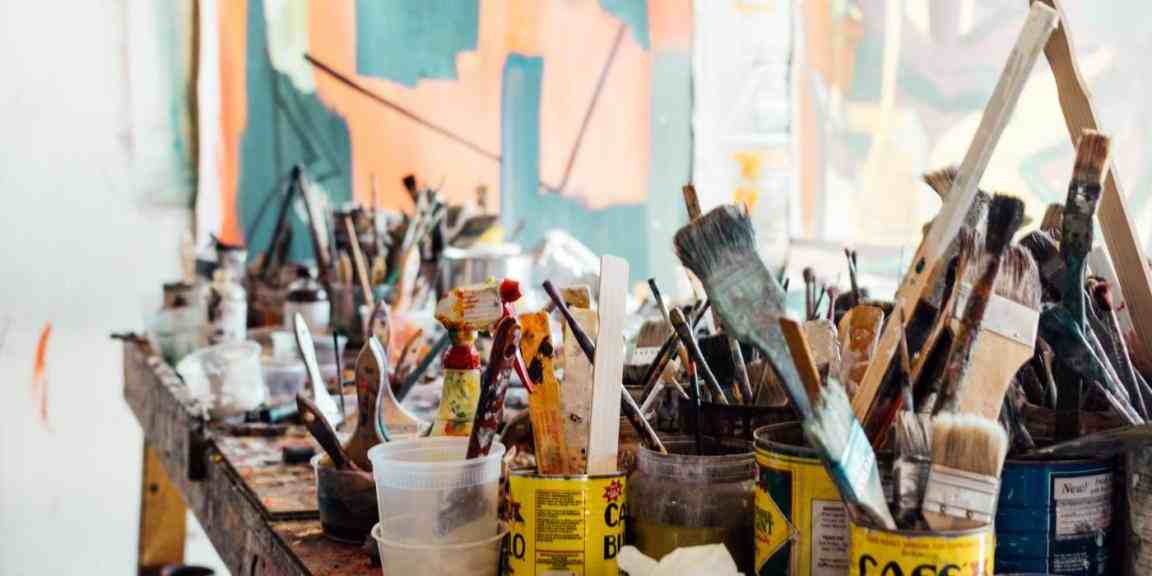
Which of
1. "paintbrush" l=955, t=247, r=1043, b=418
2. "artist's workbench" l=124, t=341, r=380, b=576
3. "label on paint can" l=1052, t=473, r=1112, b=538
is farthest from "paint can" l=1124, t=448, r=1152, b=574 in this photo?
"artist's workbench" l=124, t=341, r=380, b=576

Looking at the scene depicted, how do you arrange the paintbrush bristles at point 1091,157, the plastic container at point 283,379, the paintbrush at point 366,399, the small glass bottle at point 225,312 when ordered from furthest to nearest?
the small glass bottle at point 225,312, the plastic container at point 283,379, the paintbrush at point 366,399, the paintbrush bristles at point 1091,157

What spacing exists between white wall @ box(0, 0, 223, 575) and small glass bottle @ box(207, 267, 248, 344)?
102 cm

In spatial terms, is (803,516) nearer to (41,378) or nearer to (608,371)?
(608,371)

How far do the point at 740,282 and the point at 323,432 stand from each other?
1.75 ft

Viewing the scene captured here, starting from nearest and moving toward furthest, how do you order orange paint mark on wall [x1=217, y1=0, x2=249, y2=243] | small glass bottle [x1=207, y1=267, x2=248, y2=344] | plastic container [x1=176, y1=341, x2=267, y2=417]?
1. plastic container [x1=176, y1=341, x2=267, y2=417]
2. small glass bottle [x1=207, y1=267, x2=248, y2=344]
3. orange paint mark on wall [x1=217, y1=0, x2=249, y2=243]

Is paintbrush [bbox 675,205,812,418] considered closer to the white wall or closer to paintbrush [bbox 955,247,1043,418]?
paintbrush [bbox 955,247,1043,418]

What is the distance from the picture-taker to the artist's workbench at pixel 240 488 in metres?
1.11

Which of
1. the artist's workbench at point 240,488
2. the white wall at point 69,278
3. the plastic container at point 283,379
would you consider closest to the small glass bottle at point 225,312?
the artist's workbench at point 240,488

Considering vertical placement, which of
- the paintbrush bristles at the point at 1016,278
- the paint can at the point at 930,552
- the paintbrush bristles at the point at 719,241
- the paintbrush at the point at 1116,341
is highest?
the paintbrush bristles at the point at 719,241

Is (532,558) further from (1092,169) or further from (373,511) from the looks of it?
(1092,169)

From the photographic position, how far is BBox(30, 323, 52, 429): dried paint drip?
132 inches

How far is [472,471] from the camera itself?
942 mm

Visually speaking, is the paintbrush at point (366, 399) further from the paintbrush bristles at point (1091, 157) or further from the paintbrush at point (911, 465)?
the paintbrush bristles at point (1091, 157)

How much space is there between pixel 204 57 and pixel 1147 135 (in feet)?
9.71
